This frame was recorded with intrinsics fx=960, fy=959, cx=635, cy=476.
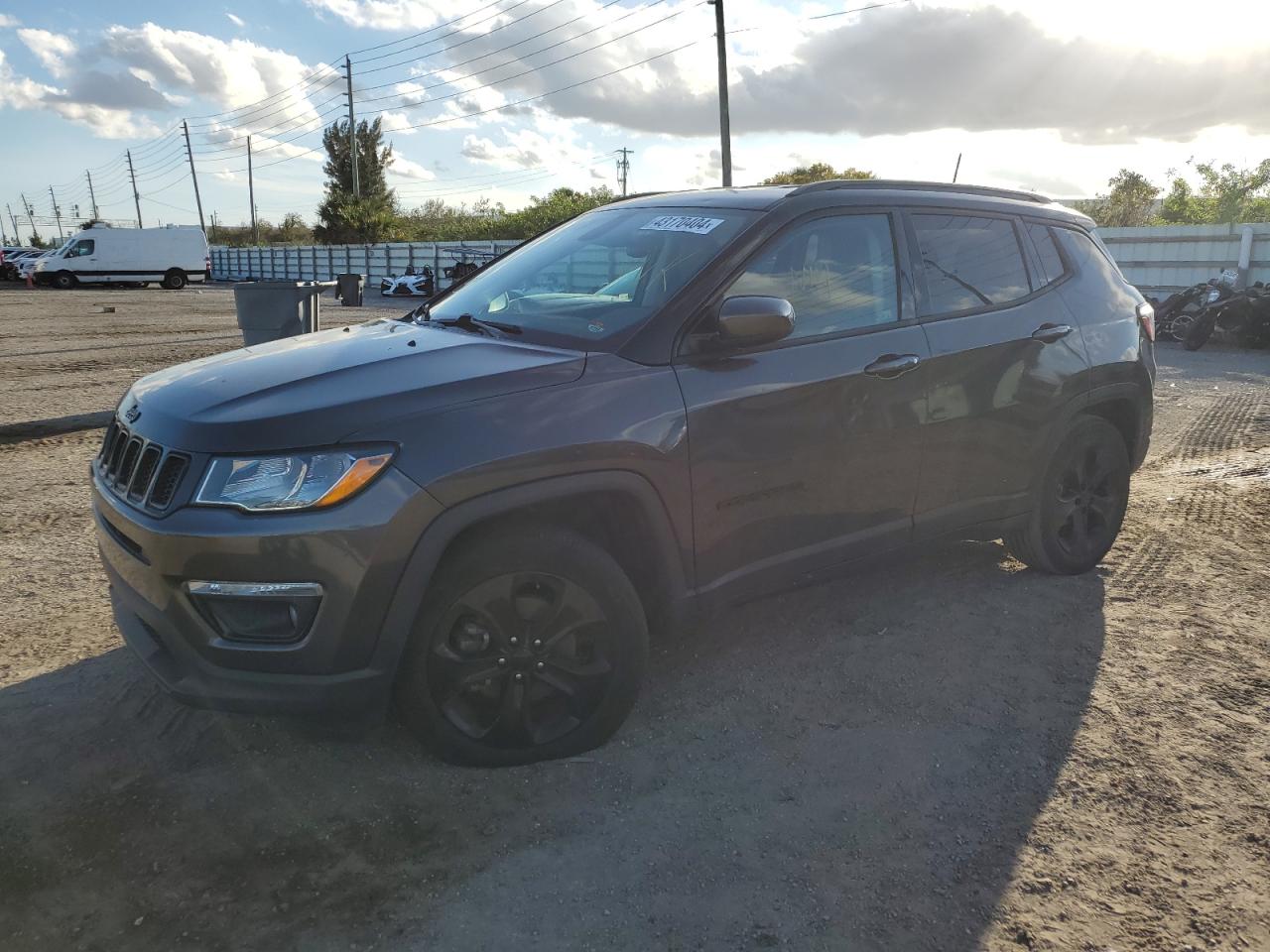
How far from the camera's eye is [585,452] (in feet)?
9.08

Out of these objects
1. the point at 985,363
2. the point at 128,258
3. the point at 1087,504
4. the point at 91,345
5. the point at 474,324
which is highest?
the point at 128,258

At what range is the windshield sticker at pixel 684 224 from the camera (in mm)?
3449

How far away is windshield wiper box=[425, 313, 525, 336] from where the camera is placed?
337cm

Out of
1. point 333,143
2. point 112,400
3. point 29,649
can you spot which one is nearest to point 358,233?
point 333,143

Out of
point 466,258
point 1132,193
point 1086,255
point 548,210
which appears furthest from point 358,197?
point 1086,255

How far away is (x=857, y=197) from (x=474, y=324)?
153cm

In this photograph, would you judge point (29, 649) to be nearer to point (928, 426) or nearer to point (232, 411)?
point (232, 411)

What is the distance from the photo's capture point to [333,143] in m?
A: 65.6

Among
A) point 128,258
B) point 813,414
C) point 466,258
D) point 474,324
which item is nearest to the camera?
point 813,414

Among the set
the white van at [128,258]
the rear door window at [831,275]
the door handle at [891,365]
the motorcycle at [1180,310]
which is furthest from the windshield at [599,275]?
the white van at [128,258]

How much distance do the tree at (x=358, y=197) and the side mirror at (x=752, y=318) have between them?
2301 inches

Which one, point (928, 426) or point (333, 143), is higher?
point (333, 143)

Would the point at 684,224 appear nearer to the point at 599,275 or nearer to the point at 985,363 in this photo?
the point at 599,275

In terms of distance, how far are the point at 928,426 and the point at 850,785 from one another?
1.43m
